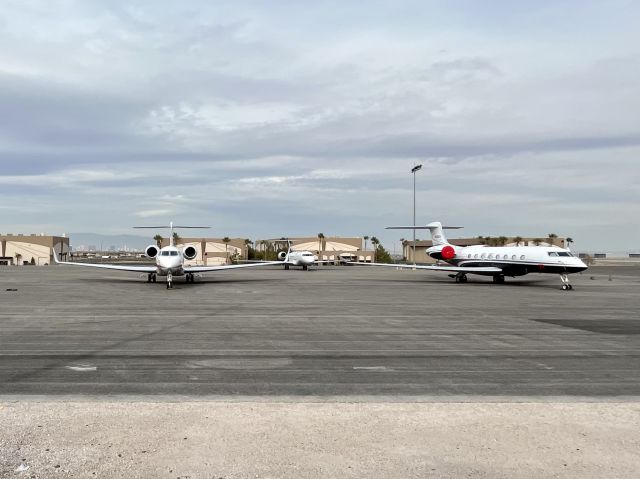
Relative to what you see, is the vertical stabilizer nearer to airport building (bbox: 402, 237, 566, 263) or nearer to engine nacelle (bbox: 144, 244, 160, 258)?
engine nacelle (bbox: 144, 244, 160, 258)

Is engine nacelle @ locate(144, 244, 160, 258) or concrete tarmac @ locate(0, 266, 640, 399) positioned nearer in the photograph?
concrete tarmac @ locate(0, 266, 640, 399)

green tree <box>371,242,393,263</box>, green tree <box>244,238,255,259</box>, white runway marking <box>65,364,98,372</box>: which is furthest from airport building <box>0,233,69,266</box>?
white runway marking <box>65,364,98,372</box>

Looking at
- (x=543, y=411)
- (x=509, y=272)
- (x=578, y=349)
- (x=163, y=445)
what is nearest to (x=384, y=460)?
(x=163, y=445)

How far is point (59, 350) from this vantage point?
11.5m

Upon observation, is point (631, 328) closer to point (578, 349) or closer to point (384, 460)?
point (578, 349)

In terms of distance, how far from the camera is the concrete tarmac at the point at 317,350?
8.45 meters

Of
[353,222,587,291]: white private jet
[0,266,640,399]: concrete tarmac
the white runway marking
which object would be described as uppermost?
[353,222,587,291]: white private jet

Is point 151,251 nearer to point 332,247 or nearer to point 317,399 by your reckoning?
point 317,399

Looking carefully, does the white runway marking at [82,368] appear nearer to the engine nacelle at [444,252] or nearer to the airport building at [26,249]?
the engine nacelle at [444,252]

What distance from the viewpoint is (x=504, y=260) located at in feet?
128

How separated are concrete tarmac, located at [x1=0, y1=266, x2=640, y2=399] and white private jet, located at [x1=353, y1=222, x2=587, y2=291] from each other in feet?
42.1

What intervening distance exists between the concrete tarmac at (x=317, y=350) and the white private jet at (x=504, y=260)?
42.1ft

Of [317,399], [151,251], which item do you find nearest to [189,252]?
[151,251]

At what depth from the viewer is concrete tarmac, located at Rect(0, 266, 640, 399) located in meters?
8.45
